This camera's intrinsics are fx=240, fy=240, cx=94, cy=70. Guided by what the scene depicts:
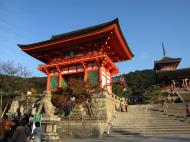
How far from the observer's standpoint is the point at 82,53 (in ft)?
97.1

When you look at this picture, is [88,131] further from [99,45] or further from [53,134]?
[99,45]

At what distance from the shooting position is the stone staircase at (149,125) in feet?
57.1

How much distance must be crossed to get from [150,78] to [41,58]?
49136 millimetres

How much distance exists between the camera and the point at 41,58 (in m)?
32.7

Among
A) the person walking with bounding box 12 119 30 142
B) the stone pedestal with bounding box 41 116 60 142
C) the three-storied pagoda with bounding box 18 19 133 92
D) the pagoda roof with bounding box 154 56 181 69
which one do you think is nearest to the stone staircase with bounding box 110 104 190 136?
the three-storied pagoda with bounding box 18 19 133 92

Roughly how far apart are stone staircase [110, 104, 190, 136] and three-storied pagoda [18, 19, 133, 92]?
6.07 meters

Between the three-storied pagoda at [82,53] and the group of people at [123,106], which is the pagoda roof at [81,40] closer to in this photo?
the three-storied pagoda at [82,53]

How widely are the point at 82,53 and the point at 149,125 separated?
13721mm

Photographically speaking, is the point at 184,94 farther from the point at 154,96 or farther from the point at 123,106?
the point at 123,106

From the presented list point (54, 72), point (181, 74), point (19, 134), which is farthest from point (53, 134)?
point (181, 74)

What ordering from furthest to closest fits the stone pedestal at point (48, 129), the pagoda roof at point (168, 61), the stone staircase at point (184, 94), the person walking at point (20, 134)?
the pagoda roof at point (168, 61)
the stone staircase at point (184, 94)
the stone pedestal at point (48, 129)
the person walking at point (20, 134)

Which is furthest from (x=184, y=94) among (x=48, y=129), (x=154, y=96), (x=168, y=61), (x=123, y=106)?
(x=48, y=129)

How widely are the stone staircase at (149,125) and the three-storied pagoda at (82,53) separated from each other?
6.07 m

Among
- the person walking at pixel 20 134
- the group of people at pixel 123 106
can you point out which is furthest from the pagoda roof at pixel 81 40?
the person walking at pixel 20 134
